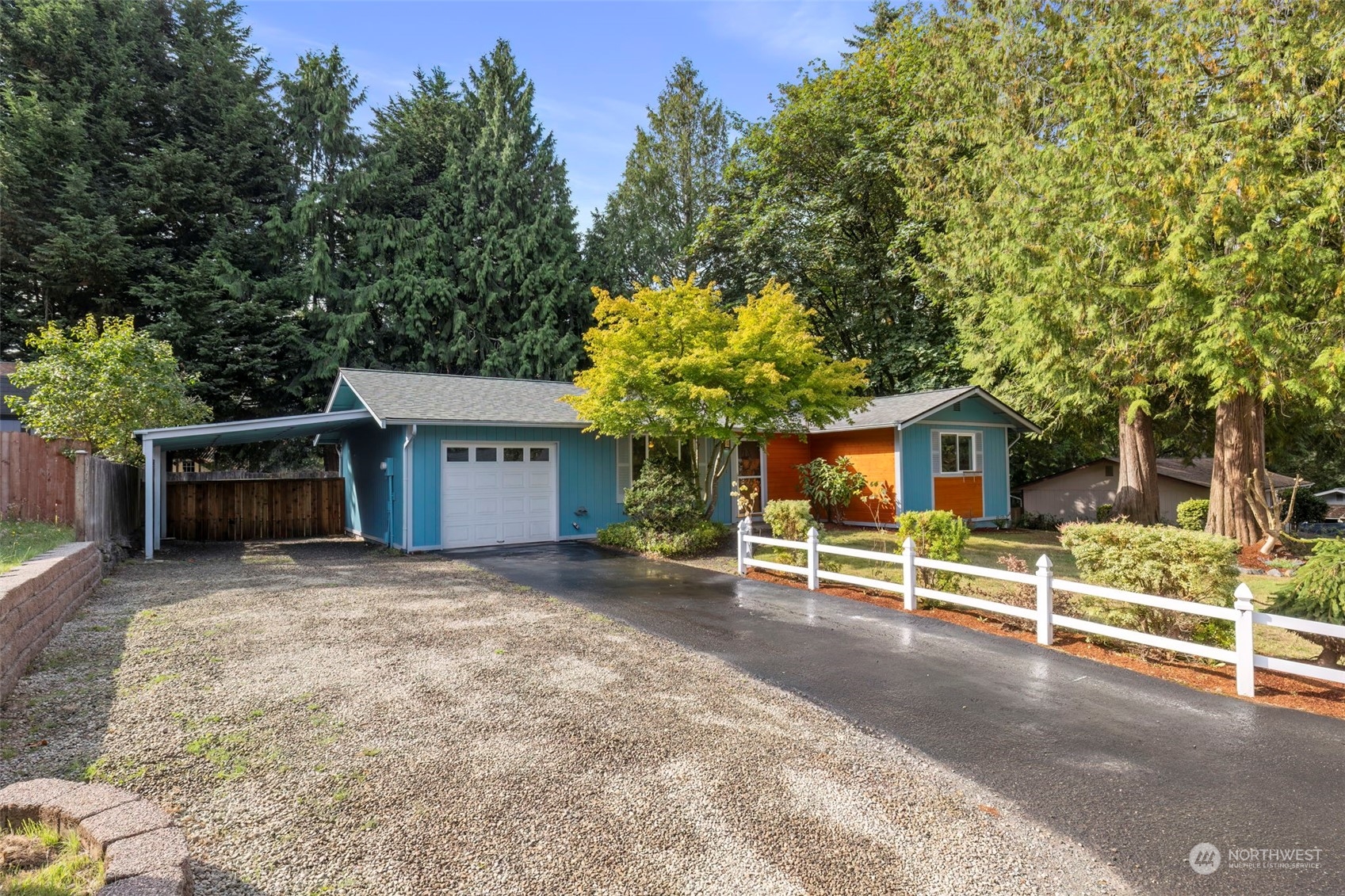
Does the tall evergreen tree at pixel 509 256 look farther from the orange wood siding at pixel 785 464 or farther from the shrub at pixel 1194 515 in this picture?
the shrub at pixel 1194 515

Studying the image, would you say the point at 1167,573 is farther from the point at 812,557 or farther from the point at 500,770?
the point at 500,770

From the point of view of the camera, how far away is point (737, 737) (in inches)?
168

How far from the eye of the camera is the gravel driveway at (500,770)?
2.88 metres

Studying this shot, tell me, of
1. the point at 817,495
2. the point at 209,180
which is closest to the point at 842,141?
the point at 817,495

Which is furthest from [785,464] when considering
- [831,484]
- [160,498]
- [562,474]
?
[160,498]

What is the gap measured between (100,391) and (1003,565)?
16.6 meters

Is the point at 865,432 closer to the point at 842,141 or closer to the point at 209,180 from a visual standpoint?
the point at 842,141

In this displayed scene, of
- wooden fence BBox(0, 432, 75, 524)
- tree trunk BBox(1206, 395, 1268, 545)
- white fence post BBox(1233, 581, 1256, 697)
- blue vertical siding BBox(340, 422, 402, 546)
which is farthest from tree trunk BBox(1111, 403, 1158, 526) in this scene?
wooden fence BBox(0, 432, 75, 524)

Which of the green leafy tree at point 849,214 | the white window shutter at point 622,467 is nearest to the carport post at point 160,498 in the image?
the white window shutter at point 622,467

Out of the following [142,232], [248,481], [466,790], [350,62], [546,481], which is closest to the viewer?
[466,790]

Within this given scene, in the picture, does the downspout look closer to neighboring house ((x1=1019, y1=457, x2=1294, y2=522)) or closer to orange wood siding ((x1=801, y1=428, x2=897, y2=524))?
orange wood siding ((x1=801, y1=428, x2=897, y2=524))

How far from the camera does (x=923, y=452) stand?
16688 millimetres

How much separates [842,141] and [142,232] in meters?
23.8

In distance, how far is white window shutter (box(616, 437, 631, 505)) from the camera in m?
15.4
